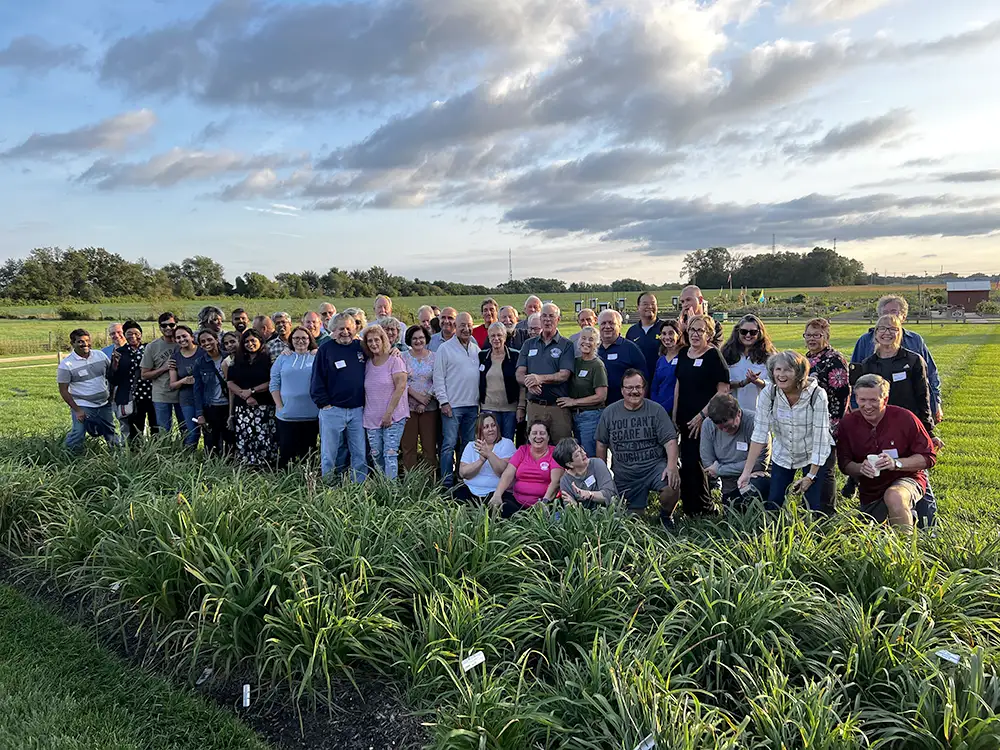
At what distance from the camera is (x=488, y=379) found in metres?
6.75

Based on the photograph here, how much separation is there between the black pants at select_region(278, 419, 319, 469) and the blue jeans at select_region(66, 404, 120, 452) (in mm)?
2432

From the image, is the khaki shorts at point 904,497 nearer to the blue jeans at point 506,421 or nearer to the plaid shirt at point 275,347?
the blue jeans at point 506,421

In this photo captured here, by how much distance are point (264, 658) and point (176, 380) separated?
5068 mm

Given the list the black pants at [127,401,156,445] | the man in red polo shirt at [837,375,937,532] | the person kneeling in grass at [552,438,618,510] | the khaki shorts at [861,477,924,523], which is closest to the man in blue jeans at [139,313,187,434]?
the black pants at [127,401,156,445]

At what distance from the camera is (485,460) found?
5.88 meters

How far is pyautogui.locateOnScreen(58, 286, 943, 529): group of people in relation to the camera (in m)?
4.81

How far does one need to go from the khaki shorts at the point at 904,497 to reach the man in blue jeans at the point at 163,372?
7.04 m

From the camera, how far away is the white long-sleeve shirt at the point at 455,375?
670cm

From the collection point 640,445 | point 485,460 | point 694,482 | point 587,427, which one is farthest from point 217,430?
point 694,482

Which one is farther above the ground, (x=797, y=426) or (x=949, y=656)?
(x=797, y=426)

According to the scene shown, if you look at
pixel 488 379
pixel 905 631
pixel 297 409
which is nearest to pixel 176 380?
pixel 297 409

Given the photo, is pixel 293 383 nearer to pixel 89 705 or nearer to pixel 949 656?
pixel 89 705

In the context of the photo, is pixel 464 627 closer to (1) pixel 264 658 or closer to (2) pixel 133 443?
(1) pixel 264 658

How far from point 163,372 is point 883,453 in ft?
23.9
